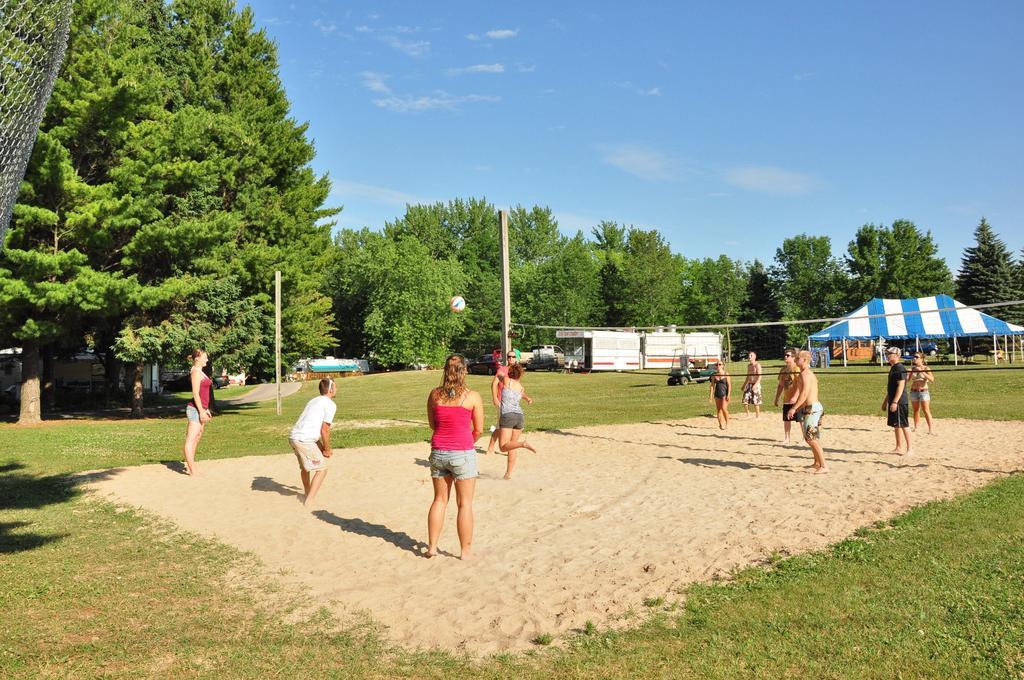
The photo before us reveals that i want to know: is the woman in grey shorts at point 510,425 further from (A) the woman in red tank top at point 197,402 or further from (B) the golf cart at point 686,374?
(B) the golf cart at point 686,374

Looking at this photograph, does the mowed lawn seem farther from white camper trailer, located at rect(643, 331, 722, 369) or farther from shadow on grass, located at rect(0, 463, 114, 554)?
white camper trailer, located at rect(643, 331, 722, 369)

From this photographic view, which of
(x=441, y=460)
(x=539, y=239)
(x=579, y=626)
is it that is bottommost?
(x=579, y=626)

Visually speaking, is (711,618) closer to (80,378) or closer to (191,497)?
(191,497)

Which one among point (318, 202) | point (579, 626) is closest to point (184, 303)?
point (318, 202)

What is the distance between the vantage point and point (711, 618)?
5.17 m

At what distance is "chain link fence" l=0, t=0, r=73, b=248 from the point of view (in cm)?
492

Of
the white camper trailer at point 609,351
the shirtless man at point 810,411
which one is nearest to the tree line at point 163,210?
the shirtless man at point 810,411

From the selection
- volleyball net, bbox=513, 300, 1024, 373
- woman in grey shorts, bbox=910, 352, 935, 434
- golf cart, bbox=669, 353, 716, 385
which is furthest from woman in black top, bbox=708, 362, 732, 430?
golf cart, bbox=669, 353, 716, 385

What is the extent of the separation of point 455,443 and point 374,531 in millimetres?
2093

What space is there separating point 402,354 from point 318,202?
2933cm

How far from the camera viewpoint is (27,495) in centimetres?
1012

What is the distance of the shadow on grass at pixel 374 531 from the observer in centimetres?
744

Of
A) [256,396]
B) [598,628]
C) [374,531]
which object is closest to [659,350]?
[256,396]

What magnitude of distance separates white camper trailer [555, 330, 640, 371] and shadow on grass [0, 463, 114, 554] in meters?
39.3
